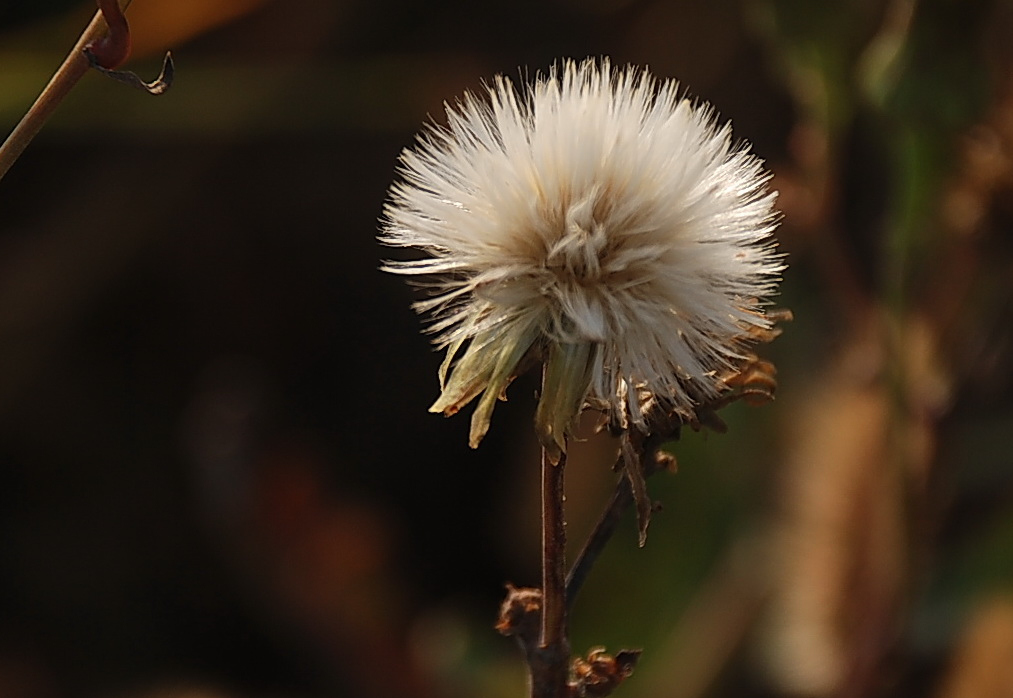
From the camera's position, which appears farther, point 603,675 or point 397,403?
point 397,403

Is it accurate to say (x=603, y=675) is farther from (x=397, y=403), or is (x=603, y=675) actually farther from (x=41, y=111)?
(x=397, y=403)

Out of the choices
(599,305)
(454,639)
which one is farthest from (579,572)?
(454,639)

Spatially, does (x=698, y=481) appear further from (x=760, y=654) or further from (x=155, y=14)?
(x=155, y=14)

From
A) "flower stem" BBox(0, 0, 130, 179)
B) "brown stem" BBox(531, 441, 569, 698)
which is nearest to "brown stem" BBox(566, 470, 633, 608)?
"brown stem" BBox(531, 441, 569, 698)

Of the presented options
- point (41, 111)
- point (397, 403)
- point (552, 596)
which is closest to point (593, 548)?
point (552, 596)

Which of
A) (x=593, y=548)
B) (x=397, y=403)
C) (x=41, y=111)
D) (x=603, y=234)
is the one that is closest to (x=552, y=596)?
(x=593, y=548)

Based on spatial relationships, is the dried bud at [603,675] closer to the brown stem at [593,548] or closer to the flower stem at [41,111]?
the brown stem at [593,548]

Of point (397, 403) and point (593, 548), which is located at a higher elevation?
point (397, 403)
